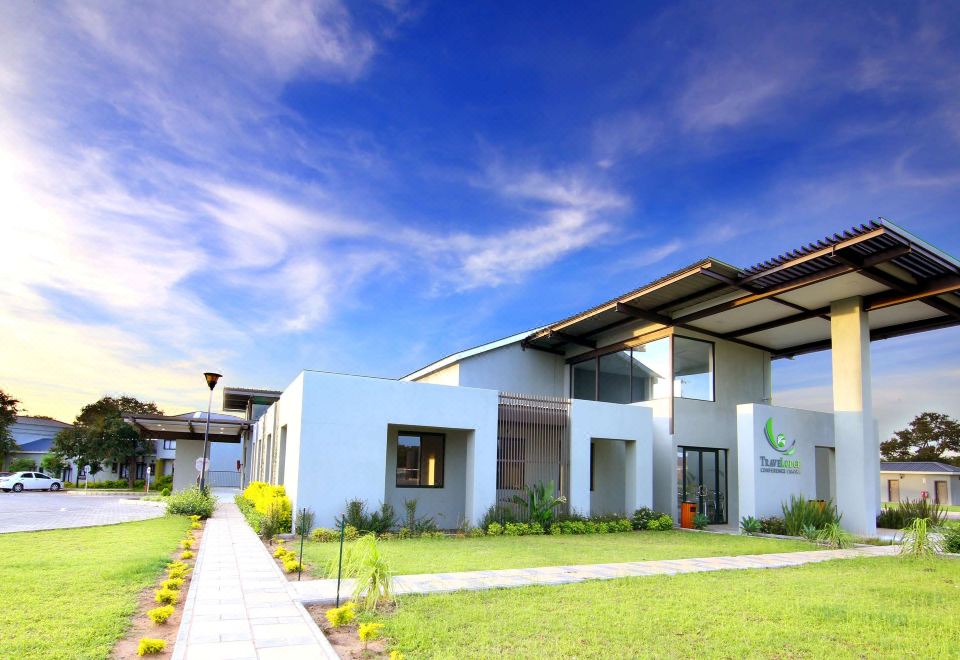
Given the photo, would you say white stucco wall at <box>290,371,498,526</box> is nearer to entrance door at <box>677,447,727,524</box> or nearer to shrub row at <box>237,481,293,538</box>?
shrub row at <box>237,481,293,538</box>

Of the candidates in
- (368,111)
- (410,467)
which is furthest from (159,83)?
(410,467)

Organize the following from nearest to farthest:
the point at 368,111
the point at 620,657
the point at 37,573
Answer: the point at 620,657 < the point at 37,573 < the point at 368,111

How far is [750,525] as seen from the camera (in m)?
16.2

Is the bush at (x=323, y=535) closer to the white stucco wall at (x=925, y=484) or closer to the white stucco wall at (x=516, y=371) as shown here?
the white stucco wall at (x=516, y=371)

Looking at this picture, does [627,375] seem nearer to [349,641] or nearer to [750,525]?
[750,525]

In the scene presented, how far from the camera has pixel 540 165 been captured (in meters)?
15.8

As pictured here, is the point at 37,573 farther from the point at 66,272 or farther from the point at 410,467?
the point at 410,467

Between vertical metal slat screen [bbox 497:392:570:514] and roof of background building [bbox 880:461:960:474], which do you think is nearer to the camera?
vertical metal slat screen [bbox 497:392:570:514]

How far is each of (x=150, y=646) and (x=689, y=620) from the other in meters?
5.01

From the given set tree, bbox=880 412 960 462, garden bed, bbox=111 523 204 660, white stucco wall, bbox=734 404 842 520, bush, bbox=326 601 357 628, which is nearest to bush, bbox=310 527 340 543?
garden bed, bbox=111 523 204 660

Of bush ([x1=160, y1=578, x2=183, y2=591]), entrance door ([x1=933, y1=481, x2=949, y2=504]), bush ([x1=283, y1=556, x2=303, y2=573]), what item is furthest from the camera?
entrance door ([x1=933, y1=481, x2=949, y2=504])

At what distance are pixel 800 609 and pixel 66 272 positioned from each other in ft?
50.8

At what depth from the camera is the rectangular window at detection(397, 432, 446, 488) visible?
17.2 metres

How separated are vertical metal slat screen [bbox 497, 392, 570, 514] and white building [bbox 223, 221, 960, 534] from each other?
4 cm
